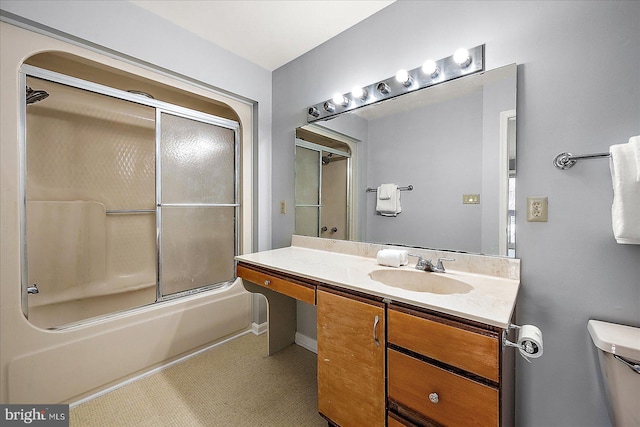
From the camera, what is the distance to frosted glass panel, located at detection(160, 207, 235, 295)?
2102 millimetres

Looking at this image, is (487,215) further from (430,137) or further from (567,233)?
(430,137)

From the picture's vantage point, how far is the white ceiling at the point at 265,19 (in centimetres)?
165

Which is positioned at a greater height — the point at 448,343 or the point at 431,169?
the point at 431,169

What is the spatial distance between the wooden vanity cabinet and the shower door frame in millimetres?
1750

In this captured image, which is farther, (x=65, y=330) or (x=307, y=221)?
(x=307, y=221)

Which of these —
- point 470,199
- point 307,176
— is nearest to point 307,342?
point 307,176

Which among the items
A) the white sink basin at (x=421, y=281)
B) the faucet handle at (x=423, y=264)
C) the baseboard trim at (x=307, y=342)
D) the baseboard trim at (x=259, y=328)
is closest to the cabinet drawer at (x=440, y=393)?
the white sink basin at (x=421, y=281)

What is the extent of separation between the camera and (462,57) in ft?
4.45

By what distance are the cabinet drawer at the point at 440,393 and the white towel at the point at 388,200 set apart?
885 millimetres

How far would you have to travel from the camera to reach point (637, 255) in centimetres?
101

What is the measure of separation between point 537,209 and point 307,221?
1.52m

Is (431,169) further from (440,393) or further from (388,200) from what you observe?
(440,393)

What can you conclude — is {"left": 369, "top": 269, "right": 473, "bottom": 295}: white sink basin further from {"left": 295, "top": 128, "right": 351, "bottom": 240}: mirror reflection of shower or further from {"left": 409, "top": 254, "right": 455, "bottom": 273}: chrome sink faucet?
{"left": 295, "top": 128, "right": 351, "bottom": 240}: mirror reflection of shower

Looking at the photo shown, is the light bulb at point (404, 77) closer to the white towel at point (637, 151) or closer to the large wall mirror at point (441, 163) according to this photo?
the large wall mirror at point (441, 163)
